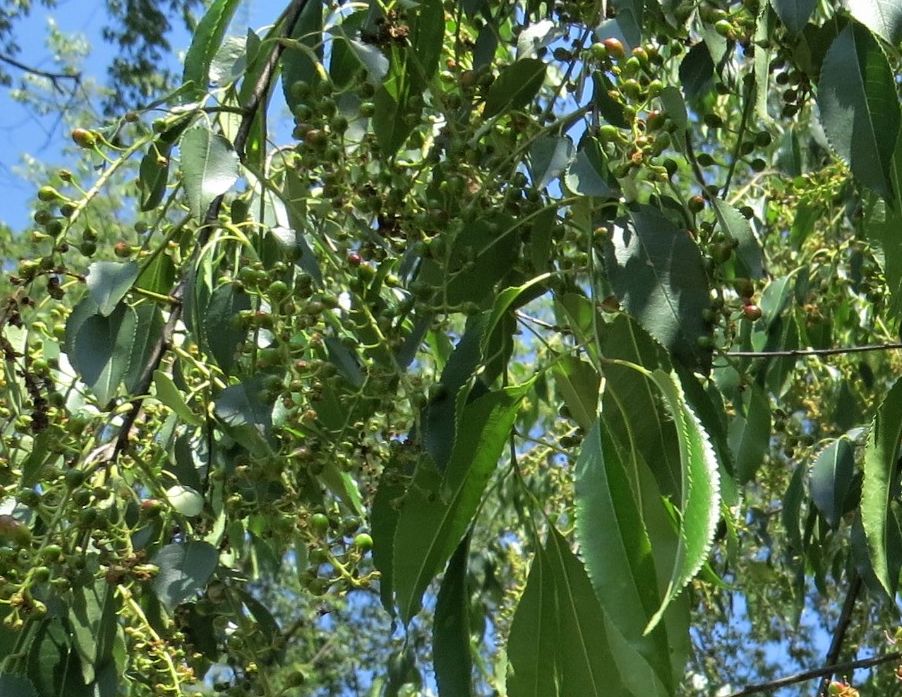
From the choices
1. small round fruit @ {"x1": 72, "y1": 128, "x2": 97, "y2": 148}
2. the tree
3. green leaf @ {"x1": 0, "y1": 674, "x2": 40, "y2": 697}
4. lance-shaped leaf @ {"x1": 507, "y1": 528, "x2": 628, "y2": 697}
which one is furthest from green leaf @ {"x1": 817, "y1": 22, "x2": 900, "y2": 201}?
green leaf @ {"x1": 0, "y1": 674, "x2": 40, "y2": 697}

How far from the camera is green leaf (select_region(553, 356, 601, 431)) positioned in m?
0.95

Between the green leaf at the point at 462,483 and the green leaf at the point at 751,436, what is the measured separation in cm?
62

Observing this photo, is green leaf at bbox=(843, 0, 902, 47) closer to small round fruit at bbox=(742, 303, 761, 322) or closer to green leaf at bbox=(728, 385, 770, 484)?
small round fruit at bbox=(742, 303, 761, 322)

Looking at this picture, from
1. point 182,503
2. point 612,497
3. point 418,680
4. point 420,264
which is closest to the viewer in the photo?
point 612,497

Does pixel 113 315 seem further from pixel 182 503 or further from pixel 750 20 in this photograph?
pixel 750 20

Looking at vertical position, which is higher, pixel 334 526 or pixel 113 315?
pixel 113 315

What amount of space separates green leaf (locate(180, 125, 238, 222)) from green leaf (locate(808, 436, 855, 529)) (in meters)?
0.83

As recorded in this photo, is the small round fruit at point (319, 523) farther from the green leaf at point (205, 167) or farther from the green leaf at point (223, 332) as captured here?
the green leaf at point (205, 167)

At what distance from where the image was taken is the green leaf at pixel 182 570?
38.0 inches

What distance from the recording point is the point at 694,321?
908mm

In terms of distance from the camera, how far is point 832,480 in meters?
1.45

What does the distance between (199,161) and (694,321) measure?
419mm

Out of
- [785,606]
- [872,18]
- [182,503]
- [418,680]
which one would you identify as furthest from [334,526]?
[785,606]

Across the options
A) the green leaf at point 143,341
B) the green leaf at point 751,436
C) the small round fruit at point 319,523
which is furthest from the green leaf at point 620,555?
the green leaf at point 751,436
